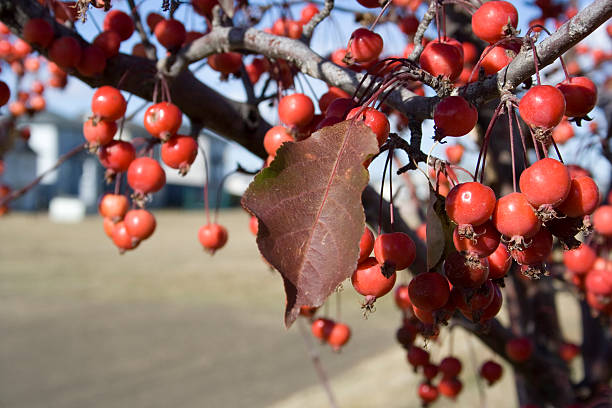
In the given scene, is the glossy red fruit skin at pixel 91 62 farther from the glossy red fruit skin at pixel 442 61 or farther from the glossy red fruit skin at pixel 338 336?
the glossy red fruit skin at pixel 338 336

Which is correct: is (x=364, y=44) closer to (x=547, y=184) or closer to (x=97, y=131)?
(x=547, y=184)

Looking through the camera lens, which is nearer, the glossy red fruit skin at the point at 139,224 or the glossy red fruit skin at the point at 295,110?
the glossy red fruit skin at the point at 295,110

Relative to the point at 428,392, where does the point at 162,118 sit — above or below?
above

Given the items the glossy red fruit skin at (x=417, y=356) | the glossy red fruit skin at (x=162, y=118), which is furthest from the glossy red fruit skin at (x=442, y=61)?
the glossy red fruit skin at (x=417, y=356)

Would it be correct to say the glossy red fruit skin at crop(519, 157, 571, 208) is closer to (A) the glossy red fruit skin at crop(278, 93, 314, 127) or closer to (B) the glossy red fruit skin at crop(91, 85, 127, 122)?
(A) the glossy red fruit skin at crop(278, 93, 314, 127)

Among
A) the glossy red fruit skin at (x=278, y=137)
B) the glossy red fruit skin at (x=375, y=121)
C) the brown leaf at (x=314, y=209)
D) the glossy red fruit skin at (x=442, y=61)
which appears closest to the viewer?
the brown leaf at (x=314, y=209)

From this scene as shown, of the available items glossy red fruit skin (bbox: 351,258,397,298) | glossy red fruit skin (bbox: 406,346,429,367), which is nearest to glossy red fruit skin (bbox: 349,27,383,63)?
glossy red fruit skin (bbox: 351,258,397,298)

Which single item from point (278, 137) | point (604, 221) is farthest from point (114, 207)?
point (604, 221)

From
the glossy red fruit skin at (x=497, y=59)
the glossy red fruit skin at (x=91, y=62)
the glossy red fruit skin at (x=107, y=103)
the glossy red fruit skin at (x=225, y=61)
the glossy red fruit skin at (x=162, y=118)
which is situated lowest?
the glossy red fruit skin at (x=497, y=59)
